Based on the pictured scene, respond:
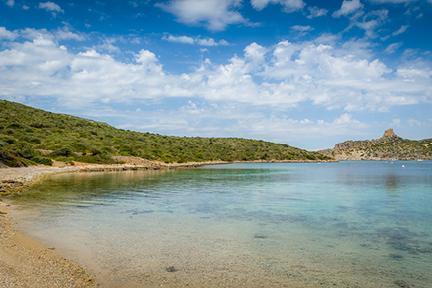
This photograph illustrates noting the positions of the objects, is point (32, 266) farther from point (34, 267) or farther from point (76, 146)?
point (76, 146)

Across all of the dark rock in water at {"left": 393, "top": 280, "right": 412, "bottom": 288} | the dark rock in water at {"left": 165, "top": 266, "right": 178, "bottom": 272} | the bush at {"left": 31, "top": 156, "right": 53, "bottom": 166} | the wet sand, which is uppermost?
the bush at {"left": 31, "top": 156, "right": 53, "bottom": 166}

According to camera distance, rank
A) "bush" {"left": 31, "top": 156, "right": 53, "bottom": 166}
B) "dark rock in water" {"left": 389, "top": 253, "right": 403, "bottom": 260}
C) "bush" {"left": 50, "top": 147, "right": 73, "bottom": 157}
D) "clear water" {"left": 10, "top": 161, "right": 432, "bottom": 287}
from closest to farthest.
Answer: "clear water" {"left": 10, "top": 161, "right": 432, "bottom": 287}, "dark rock in water" {"left": 389, "top": 253, "right": 403, "bottom": 260}, "bush" {"left": 31, "top": 156, "right": 53, "bottom": 166}, "bush" {"left": 50, "top": 147, "right": 73, "bottom": 157}

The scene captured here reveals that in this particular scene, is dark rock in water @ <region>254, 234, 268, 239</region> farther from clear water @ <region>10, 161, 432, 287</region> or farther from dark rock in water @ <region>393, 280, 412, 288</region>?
dark rock in water @ <region>393, 280, 412, 288</region>

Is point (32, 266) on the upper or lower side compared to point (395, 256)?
upper

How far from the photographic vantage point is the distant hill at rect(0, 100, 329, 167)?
7338 cm

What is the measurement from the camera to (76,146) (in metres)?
85.9

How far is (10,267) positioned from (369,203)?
2683 cm

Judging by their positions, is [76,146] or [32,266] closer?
[32,266]

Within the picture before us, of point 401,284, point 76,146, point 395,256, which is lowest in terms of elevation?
point 401,284

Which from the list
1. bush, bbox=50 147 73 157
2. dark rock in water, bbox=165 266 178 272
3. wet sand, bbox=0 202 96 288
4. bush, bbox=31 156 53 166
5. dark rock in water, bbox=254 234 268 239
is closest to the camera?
wet sand, bbox=0 202 96 288

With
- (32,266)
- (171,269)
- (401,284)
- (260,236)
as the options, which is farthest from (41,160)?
(401,284)

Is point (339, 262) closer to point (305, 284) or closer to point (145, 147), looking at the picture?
point (305, 284)

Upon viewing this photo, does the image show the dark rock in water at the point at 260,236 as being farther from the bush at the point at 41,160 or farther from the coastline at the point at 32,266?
the bush at the point at 41,160

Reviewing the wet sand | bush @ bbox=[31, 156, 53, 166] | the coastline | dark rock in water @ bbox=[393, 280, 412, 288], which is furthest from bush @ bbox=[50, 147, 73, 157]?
dark rock in water @ bbox=[393, 280, 412, 288]
